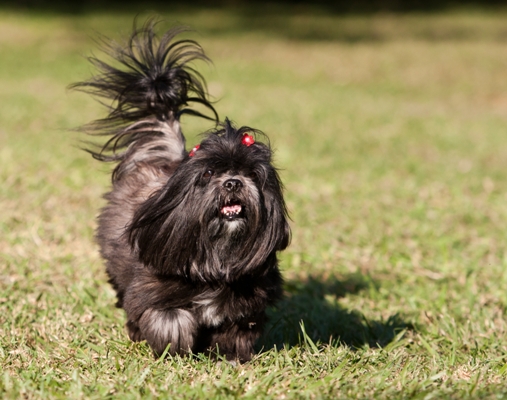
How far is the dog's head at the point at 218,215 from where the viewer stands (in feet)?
12.8

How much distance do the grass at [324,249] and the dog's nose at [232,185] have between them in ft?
3.03

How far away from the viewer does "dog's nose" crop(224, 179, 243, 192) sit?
3.85 meters

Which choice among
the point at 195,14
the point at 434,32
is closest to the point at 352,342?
the point at 434,32

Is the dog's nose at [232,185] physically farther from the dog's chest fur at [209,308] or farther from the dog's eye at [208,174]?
the dog's chest fur at [209,308]

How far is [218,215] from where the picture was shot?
3.92 m

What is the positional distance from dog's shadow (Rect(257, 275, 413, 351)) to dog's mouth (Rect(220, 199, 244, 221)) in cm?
95

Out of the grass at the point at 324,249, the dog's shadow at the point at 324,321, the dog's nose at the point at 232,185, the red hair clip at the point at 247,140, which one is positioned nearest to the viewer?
the dog's nose at the point at 232,185

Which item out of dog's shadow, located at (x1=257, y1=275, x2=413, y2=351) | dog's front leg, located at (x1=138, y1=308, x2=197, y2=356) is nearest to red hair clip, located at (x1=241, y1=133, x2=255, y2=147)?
dog's front leg, located at (x1=138, y1=308, x2=197, y2=356)

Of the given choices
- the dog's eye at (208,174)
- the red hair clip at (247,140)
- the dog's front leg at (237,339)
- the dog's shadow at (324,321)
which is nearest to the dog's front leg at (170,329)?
the dog's front leg at (237,339)

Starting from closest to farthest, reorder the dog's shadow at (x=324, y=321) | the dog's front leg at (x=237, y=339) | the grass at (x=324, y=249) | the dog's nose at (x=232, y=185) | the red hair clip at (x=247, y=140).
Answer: the dog's nose at (x=232, y=185) → the grass at (x=324, y=249) → the red hair clip at (x=247, y=140) → the dog's front leg at (x=237, y=339) → the dog's shadow at (x=324, y=321)

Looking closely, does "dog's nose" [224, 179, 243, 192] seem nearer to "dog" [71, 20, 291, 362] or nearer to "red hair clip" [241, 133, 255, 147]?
"dog" [71, 20, 291, 362]

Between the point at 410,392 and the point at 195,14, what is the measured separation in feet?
88.2

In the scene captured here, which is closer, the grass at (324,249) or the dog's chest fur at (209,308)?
the grass at (324,249)

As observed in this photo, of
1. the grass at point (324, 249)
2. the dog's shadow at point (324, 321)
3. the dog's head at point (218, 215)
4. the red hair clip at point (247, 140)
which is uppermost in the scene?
the red hair clip at point (247, 140)
